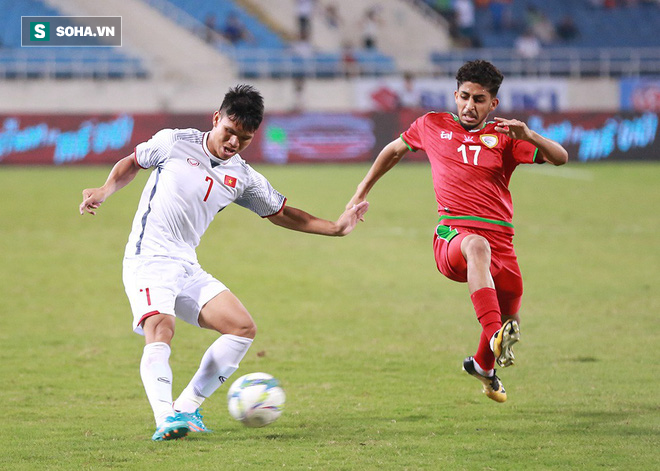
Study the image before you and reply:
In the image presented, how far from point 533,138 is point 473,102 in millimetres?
681

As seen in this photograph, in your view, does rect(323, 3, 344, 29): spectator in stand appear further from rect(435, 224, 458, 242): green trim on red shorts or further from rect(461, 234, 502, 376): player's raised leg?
rect(461, 234, 502, 376): player's raised leg

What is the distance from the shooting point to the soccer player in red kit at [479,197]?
5.92 m

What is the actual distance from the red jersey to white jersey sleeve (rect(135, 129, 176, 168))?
191 cm

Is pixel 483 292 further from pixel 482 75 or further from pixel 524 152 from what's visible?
pixel 482 75

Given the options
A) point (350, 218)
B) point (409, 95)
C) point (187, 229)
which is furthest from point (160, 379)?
point (409, 95)

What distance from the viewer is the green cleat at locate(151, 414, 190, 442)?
16.5 ft

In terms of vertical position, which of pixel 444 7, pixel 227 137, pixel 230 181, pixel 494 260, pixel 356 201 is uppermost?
pixel 444 7

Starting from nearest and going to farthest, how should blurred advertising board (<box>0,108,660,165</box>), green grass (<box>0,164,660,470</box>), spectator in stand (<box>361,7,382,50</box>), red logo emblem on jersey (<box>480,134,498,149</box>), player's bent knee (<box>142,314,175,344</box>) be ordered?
green grass (<box>0,164,660,470</box>)
player's bent knee (<box>142,314,175,344</box>)
red logo emblem on jersey (<box>480,134,498,149</box>)
blurred advertising board (<box>0,108,660,165</box>)
spectator in stand (<box>361,7,382,50</box>)

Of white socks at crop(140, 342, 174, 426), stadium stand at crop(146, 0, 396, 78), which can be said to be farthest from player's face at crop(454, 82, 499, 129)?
stadium stand at crop(146, 0, 396, 78)

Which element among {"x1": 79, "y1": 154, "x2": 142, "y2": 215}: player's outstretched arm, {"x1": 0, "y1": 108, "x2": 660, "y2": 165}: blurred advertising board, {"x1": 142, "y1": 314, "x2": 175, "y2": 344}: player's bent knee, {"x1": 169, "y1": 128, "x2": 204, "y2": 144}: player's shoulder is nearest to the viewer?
{"x1": 142, "y1": 314, "x2": 175, "y2": 344}: player's bent knee

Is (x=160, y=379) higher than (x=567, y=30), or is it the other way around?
(x=567, y=30)

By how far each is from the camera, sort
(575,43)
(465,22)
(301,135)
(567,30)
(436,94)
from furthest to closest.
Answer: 1. (575,43)
2. (567,30)
3. (465,22)
4. (436,94)
5. (301,135)

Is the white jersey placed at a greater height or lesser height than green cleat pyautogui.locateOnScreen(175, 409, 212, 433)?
greater

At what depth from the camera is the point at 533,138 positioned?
5527 millimetres
